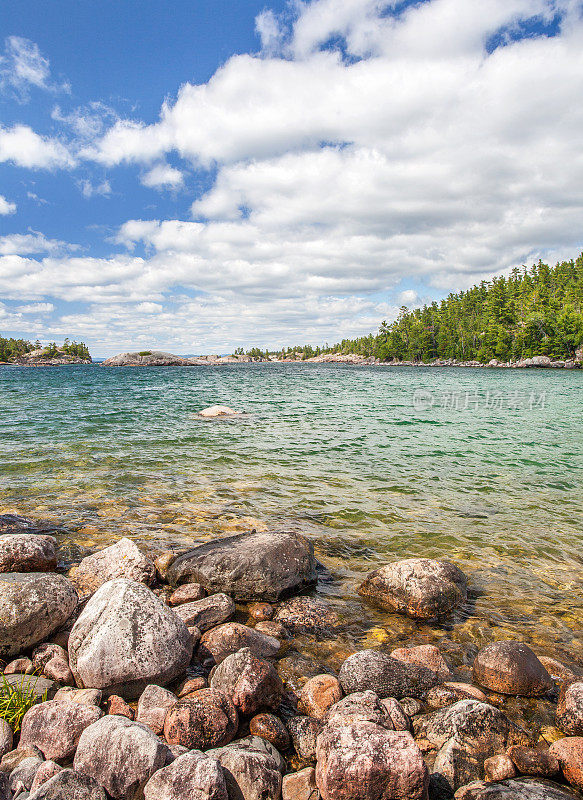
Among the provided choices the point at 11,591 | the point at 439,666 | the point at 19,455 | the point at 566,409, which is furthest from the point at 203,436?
the point at 566,409

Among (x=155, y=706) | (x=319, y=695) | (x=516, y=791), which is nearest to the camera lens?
(x=516, y=791)

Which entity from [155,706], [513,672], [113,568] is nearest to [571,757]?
[513,672]

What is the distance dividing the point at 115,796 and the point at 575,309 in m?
140

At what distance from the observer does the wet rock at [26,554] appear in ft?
19.6

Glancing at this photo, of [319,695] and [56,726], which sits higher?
[56,726]

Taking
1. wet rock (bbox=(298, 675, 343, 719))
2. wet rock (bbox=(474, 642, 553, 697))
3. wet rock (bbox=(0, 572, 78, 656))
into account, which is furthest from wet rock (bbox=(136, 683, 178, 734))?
wet rock (bbox=(474, 642, 553, 697))

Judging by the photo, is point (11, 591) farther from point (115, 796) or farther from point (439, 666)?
point (439, 666)

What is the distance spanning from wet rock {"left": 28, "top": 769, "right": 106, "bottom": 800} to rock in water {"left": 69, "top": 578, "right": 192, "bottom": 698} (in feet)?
3.70

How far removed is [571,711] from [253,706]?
2.85 metres

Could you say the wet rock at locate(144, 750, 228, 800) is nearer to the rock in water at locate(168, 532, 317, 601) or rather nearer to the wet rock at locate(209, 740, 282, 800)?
the wet rock at locate(209, 740, 282, 800)

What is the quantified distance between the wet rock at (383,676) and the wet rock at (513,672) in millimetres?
532

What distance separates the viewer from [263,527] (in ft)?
29.0

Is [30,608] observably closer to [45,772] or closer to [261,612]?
[45,772]

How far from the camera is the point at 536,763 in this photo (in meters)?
3.32
